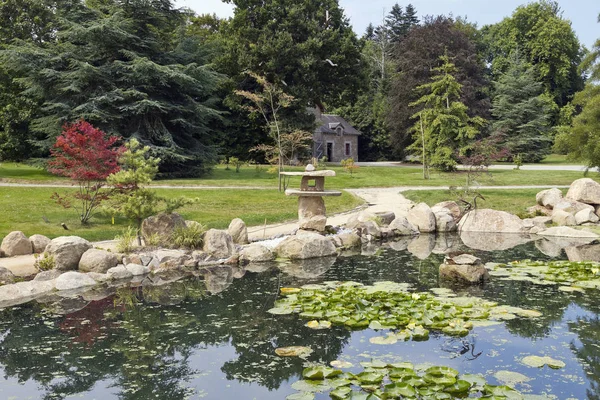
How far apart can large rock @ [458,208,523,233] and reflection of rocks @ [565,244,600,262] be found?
2545mm

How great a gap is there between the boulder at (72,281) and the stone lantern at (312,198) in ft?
20.2

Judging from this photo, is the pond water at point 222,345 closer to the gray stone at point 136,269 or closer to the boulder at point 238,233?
the gray stone at point 136,269

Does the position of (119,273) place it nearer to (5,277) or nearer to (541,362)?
(5,277)

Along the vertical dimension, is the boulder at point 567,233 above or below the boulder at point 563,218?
below

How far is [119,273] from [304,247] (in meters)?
4.25

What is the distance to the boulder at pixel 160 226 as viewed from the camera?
12.7 metres

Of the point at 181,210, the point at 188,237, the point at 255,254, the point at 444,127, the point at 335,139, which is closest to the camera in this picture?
the point at 255,254

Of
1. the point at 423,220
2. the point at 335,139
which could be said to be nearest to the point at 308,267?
the point at 423,220

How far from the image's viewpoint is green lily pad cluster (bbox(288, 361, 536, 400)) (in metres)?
5.33

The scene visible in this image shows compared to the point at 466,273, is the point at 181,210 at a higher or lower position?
higher

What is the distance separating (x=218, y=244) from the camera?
12438mm

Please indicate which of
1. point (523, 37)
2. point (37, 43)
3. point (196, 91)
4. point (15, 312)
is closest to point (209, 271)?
point (15, 312)

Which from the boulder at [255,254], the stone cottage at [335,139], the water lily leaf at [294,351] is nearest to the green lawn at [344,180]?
the boulder at [255,254]

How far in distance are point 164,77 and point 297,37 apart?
12.0 m
